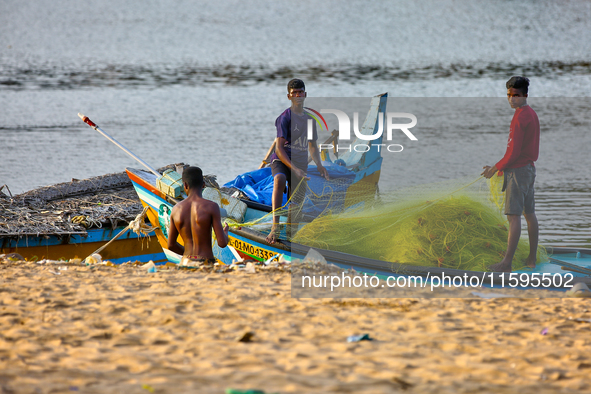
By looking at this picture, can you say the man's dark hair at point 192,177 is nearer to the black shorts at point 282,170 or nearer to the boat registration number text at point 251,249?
the black shorts at point 282,170

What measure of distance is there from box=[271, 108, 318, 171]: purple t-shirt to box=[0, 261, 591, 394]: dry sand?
198 cm

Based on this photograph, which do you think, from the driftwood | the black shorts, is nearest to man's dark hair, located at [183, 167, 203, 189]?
the black shorts

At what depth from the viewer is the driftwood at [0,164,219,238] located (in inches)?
344

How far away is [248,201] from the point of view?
776cm

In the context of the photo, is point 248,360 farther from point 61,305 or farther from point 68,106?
point 68,106

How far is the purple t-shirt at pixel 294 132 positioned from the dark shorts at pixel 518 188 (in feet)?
7.76

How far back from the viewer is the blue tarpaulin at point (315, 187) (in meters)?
7.35

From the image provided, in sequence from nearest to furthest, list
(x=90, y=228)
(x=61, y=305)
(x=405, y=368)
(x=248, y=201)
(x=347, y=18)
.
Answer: (x=405, y=368) → (x=61, y=305) → (x=248, y=201) → (x=90, y=228) → (x=347, y=18)

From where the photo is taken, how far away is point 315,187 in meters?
7.46

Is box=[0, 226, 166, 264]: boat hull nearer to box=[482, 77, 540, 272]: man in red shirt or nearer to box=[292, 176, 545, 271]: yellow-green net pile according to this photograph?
box=[292, 176, 545, 271]: yellow-green net pile

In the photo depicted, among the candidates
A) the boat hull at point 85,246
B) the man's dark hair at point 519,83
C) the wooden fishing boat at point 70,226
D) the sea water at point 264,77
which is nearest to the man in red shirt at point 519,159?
the man's dark hair at point 519,83

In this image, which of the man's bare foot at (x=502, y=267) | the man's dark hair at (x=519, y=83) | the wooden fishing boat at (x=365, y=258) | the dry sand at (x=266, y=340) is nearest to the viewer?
the dry sand at (x=266, y=340)

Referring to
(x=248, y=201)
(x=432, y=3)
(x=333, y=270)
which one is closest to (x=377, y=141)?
(x=248, y=201)

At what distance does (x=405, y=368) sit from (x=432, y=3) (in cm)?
5498
